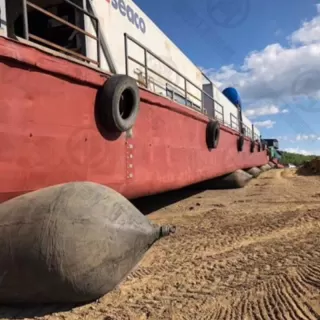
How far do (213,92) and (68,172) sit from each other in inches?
386

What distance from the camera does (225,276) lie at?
139 inches

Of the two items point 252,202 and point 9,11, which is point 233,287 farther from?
point 252,202

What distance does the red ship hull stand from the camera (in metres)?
3.24

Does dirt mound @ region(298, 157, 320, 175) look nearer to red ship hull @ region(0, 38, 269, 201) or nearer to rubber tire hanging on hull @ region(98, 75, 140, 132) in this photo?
red ship hull @ region(0, 38, 269, 201)

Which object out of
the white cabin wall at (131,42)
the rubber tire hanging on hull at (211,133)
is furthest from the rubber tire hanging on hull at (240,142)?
the rubber tire hanging on hull at (211,133)

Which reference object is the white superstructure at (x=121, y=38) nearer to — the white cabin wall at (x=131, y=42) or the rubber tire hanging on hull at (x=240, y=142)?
the white cabin wall at (x=131, y=42)

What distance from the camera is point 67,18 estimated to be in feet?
18.4

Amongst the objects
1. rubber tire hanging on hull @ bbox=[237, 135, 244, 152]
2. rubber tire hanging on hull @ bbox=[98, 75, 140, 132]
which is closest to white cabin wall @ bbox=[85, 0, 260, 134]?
rubber tire hanging on hull @ bbox=[98, 75, 140, 132]

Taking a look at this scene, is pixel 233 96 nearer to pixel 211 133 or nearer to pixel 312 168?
pixel 312 168

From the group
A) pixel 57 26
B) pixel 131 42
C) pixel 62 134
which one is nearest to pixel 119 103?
pixel 62 134

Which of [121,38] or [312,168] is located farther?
[312,168]

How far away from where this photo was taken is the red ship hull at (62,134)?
324 cm

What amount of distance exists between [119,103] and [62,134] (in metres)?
0.97

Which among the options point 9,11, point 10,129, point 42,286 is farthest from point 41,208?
point 9,11
